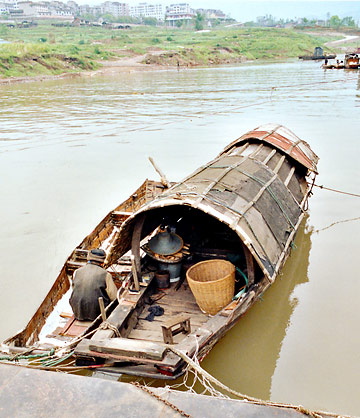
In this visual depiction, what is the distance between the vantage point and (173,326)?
4.80m

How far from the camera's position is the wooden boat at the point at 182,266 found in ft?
15.3

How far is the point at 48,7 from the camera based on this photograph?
16200 centimetres

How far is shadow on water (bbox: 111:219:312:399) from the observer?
5.14 metres

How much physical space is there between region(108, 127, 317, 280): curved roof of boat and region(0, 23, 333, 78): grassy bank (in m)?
43.4

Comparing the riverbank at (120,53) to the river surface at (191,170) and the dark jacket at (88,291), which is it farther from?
the dark jacket at (88,291)

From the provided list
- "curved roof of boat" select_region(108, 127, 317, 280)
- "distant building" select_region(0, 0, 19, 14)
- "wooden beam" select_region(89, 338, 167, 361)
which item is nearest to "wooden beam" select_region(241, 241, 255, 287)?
"curved roof of boat" select_region(108, 127, 317, 280)

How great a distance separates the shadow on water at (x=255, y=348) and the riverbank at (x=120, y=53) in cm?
4394

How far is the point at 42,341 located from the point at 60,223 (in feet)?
16.7

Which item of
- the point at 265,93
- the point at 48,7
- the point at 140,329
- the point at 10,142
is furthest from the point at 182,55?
the point at 48,7

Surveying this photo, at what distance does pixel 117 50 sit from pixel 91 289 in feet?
222

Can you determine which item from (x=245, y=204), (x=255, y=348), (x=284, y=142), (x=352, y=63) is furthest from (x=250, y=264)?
(x=352, y=63)

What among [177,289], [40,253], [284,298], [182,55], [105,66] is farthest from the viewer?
[182,55]

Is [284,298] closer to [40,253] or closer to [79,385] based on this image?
[79,385]

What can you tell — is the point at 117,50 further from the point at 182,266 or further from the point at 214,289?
the point at 214,289
